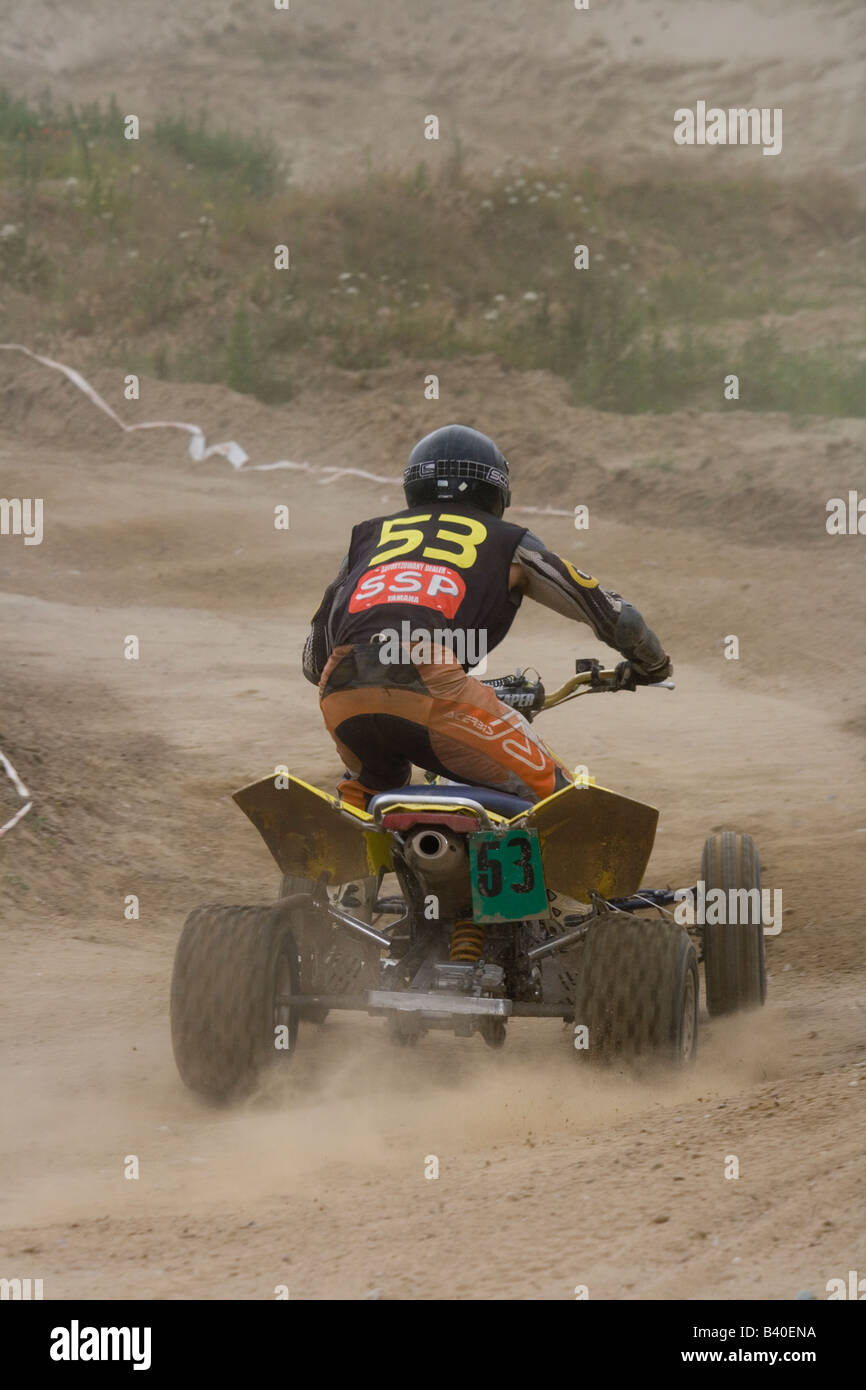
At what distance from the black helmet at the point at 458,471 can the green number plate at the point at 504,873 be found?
1181 millimetres

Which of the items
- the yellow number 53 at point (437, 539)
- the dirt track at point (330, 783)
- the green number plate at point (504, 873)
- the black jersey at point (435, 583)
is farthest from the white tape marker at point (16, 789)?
the green number plate at point (504, 873)

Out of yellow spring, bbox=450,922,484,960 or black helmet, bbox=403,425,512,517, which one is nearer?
yellow spring, bbox=450,922,484,960

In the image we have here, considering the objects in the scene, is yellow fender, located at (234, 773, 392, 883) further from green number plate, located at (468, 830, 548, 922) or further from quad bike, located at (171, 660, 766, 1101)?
green number plate, located at (468, 830, 548, 922)

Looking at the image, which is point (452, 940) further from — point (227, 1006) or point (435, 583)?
point (435, 583)

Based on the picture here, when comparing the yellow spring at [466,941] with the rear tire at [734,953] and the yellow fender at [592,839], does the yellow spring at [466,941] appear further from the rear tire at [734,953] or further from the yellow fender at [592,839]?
the rear tire at [734,953]

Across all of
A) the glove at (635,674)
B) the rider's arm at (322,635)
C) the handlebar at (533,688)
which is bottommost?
the handlebar at (533,688)

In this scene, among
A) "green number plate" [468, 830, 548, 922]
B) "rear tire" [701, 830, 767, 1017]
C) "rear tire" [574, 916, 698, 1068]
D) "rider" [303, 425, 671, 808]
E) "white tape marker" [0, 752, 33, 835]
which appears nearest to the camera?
"rear tire" [574, 916, 698, 1068]

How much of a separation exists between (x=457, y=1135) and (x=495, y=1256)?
1.30 meters

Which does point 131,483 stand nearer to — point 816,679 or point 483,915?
point 816,679

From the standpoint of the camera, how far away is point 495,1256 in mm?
3230

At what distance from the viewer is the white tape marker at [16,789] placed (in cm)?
735

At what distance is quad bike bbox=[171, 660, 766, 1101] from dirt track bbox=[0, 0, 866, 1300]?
22cm

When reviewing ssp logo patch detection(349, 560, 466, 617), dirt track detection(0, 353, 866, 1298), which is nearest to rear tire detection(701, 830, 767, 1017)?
dirt track detection(0, 353, 866, 1298)

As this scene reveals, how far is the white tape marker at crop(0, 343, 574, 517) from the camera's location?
17000 mm
